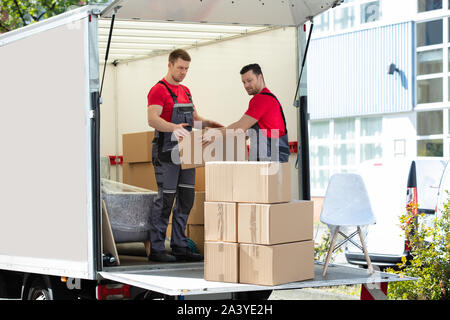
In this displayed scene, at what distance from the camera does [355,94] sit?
1953 cm

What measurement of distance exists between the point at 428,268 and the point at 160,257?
283cm

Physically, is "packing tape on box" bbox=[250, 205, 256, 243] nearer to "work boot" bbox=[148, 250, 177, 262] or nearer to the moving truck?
the moving truck

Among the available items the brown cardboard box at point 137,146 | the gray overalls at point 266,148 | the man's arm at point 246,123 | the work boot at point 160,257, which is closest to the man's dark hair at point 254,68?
the man's arm at point 246,123

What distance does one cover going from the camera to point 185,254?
21.9 ft

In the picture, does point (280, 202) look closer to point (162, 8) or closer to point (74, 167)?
point (74, 167)

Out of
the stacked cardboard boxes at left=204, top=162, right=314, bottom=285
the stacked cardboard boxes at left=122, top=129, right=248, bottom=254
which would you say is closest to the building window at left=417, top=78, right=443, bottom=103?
the stacked cardboard boxes at left=122, top=129, right=248, bottom=254

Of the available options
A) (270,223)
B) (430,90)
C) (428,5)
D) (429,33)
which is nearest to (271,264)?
(270,223)

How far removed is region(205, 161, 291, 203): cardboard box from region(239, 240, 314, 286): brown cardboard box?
1.13ft

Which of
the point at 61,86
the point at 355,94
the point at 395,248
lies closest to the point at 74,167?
the point at 61,86

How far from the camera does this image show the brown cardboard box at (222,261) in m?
5.23

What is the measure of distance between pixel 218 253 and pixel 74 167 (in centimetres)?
136
